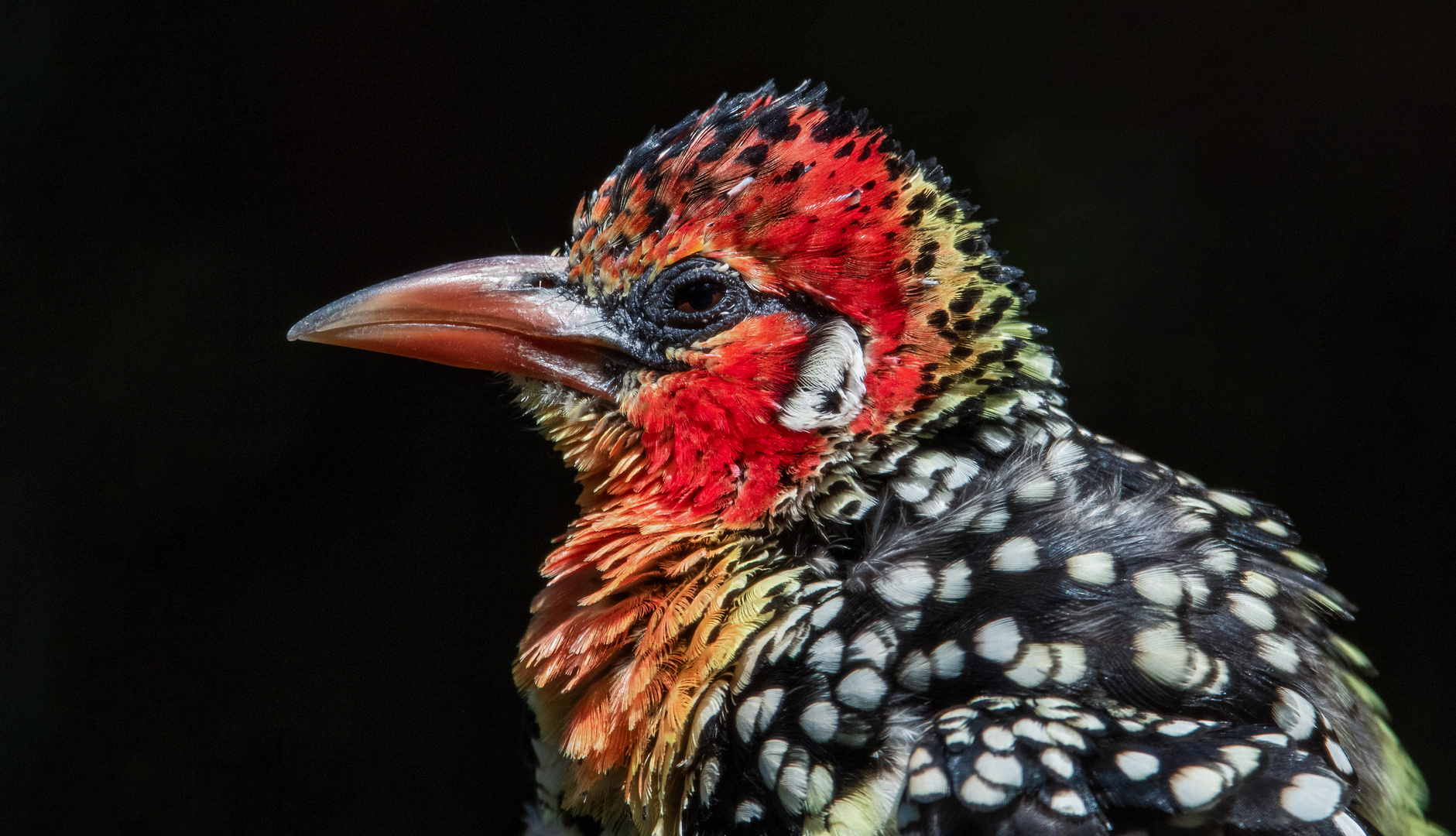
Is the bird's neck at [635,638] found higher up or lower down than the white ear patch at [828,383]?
lower down

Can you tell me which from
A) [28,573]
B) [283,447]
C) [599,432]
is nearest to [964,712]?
[599,432]

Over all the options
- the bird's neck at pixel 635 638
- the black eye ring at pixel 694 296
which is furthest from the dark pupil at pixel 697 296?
the bird's neck at pixel 635 638

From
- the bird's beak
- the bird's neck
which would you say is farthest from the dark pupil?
the bird's neck

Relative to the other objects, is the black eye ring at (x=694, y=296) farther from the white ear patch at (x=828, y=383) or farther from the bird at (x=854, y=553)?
the white ear patch at (x=828, y=383)

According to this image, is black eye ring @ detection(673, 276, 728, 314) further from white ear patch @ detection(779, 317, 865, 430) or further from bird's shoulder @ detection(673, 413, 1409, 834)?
bird's shoulder @ detection(673, 413, 1409, 834)

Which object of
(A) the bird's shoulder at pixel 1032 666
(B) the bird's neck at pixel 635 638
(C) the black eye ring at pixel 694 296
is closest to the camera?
(A) the bird's shoulder at pixel 1032 666

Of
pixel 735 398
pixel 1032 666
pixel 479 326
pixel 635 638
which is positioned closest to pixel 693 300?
pixel 735 398

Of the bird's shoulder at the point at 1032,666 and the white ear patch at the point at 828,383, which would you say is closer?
the bird's shoulder at the point at 1032,666

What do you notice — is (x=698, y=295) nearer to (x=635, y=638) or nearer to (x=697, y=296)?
(x=697, y=296)

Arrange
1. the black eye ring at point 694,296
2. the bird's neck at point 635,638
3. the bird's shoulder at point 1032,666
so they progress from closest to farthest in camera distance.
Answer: the bird's shoulder at point 1032,666 → the bird's neck at point 635,638 → the black eye ring at point 694,296
